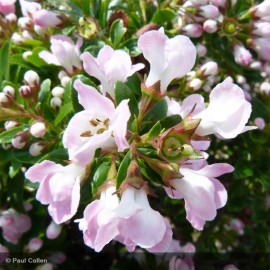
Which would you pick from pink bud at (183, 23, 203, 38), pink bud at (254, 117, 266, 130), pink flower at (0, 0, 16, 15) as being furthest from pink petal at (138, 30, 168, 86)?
pink flower at (0, 0, 16, 15)

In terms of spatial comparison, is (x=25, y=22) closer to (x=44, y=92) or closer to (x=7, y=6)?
(x=7, y=6)

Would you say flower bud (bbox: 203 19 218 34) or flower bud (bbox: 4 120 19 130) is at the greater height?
flower bud (bbox: 203 19 218 34)

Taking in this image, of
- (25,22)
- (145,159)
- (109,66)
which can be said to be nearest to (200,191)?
(145,159)

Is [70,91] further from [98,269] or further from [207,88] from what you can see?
[98,269]

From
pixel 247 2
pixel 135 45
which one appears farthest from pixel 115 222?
pixel 247 2

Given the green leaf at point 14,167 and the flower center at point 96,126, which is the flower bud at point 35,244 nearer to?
the green leaf at point 14,167

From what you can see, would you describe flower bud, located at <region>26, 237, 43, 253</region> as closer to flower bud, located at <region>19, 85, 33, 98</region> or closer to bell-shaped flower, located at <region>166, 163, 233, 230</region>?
flower bud, located at <region>19, 85, 33, 98</region>
